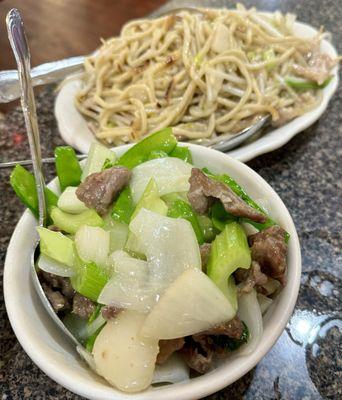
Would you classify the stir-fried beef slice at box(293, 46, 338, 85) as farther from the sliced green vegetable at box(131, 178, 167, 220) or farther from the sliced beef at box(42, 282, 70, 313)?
the sliced beef at box(42, 282, 70, 313)

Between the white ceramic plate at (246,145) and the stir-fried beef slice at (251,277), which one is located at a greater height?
the stir-fried beef slice at (251,277)

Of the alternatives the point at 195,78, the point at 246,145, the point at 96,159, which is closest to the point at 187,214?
the point at 96,159

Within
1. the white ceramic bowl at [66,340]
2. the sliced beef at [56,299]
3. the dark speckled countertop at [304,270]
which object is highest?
the white ceramic bowl at [66,340]

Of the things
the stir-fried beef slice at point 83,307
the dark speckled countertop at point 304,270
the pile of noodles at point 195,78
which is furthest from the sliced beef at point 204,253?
the pile of noodles at point 195,78

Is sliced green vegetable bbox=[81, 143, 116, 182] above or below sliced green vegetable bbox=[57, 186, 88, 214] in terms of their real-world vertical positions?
above

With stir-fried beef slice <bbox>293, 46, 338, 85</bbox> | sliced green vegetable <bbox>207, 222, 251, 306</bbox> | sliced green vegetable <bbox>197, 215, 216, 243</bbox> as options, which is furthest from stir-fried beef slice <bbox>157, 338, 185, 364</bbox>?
stir-fried beef slice <bbox>293, 46, 338, 85</bbox>

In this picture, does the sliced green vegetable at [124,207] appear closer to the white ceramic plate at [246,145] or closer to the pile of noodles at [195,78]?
the white ceramic plate at [246,145]

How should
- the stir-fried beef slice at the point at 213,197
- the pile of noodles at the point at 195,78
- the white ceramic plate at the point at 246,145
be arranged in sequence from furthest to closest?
the pile of noodles at the point at 195,78 → the white ceramic plate at the point at 246,145 → the stir-fried beef slice at the point at 213,197

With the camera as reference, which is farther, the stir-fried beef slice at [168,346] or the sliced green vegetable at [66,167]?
the sliced green vegetable at [66,167]
